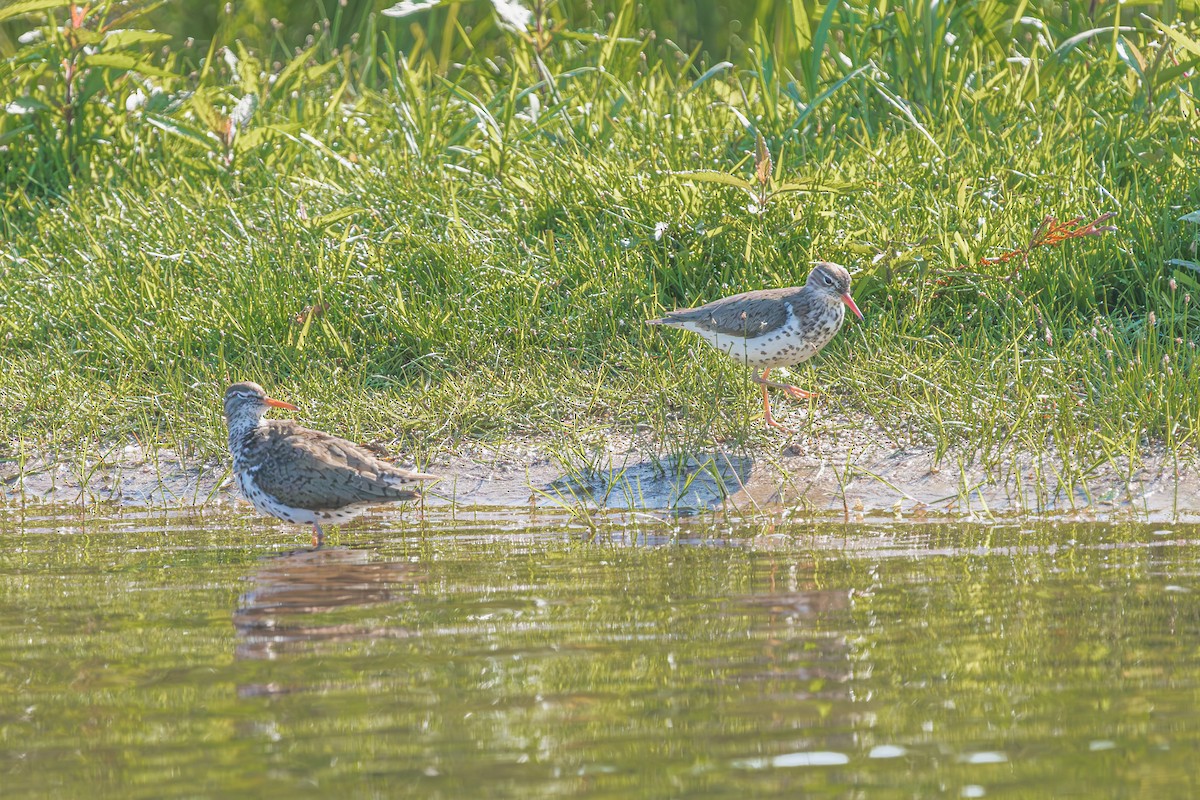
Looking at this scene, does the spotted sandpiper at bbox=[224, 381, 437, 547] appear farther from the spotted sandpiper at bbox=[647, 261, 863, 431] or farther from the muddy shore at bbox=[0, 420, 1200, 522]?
the spotted sandpiper at bbox=[647, 261, 863, 431]

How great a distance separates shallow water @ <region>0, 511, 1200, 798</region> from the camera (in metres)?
3.85

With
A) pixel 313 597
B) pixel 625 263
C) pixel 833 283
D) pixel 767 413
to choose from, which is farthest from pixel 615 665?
pixel 625 263

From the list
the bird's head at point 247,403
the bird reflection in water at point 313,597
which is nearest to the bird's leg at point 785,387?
the bird's head at point 247,403

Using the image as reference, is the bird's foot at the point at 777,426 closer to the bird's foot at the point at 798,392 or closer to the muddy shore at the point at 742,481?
the muddy shore at the point at 742,481

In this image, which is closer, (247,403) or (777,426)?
(247,403)

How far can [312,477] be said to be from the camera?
7051mm

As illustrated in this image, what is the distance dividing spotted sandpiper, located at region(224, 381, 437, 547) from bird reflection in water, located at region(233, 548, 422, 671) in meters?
0.33

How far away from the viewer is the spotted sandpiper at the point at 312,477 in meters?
7.07

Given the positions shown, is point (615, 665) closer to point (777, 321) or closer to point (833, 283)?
point (777, 321)

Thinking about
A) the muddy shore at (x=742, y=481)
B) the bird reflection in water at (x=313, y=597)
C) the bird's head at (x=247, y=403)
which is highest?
the bird reflection in water at (x=313, y=597)

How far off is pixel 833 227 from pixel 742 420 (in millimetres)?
1765

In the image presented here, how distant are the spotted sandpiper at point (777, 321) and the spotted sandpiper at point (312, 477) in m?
1.83

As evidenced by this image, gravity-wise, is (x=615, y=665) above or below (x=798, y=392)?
above

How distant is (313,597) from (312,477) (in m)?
1.29
